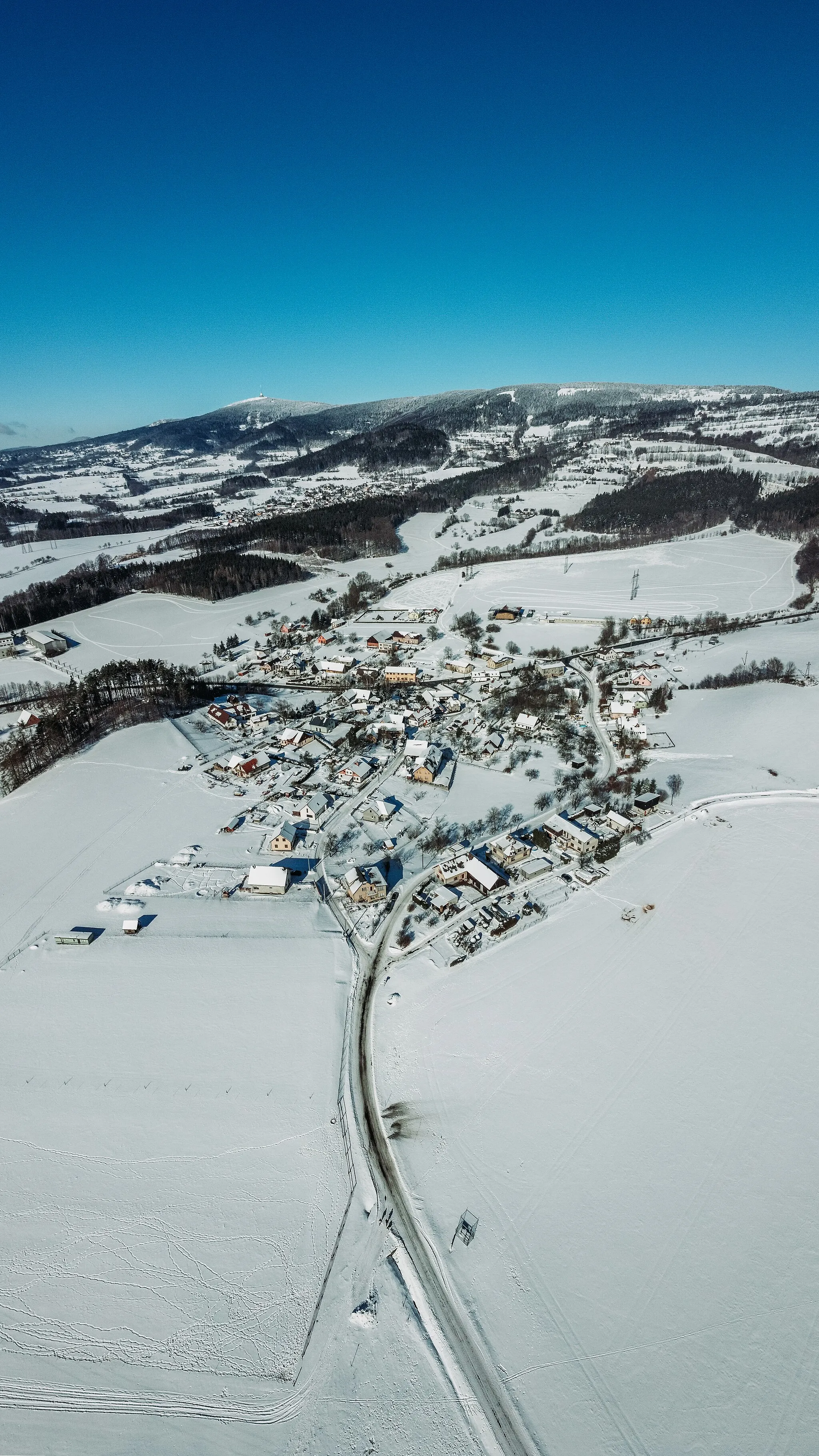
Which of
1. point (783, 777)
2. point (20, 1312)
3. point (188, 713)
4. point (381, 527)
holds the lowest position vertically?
point (20, 1312)

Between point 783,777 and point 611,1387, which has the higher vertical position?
point 783,777

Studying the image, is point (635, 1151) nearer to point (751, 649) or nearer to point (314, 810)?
point (314, 810)

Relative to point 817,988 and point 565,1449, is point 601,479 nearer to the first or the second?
point 817,988

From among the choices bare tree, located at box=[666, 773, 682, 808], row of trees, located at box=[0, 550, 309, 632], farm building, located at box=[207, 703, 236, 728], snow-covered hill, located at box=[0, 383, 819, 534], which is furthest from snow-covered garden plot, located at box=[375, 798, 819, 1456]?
snow-covered hill, located at box=[0, 383, 819, 534]

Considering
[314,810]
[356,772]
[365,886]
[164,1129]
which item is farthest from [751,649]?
[164,1129]

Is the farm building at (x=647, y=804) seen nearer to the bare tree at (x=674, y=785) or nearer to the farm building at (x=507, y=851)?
the bare tree at (x=674, y=785)

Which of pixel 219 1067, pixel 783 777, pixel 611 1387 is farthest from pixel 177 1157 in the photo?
pixel 783 777
